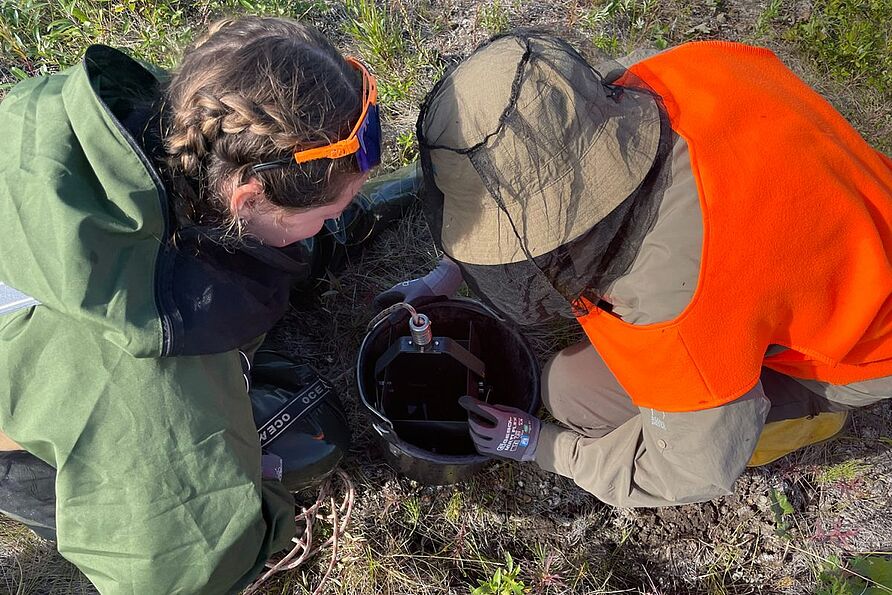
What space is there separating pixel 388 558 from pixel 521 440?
1.94 feet

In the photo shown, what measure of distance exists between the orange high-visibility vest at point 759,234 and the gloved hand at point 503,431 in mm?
555

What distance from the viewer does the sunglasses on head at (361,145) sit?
3.83ft

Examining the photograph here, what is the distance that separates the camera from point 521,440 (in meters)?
1.85

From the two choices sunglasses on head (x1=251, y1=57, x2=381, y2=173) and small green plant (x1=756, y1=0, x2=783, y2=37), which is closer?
sunglasses on head (x1=251, y1=57, x2=381, y2=173)

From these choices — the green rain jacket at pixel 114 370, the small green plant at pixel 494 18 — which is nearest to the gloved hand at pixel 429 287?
the green rain jacket at pixel 114 370

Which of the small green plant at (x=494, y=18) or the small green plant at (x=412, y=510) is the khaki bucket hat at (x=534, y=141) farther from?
the small green plant at (x=494, y=18)

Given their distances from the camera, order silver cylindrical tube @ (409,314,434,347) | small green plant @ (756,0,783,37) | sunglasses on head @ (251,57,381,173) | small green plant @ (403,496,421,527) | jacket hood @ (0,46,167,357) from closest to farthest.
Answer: jacket hood @ (0,46,167,357)
sunglasses on head @ (251,57,381,173)
silver cylindrical tube @ (409,314,434,347)
small green plant @ (403,496,421,527)
small green plant @ (756,0,783,37)

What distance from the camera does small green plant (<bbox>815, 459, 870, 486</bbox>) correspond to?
2127mm

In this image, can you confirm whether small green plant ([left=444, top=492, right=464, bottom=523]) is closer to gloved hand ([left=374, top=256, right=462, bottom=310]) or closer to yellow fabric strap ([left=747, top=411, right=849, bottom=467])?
gloved hand ([left=374, top=256, right=462, bottom=310])

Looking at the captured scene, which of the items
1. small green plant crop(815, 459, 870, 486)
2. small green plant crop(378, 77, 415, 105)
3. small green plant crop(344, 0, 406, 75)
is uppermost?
small green plant crop(344, 0, 406, 75)

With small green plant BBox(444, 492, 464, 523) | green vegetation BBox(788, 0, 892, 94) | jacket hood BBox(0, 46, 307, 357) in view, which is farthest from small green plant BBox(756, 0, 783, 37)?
jacket hood BBox(0, 46, 307, 357)

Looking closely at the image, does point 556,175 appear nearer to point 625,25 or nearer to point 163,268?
point 163,268

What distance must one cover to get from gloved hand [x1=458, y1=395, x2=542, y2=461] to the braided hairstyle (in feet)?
2.95

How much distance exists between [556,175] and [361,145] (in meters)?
0.39
